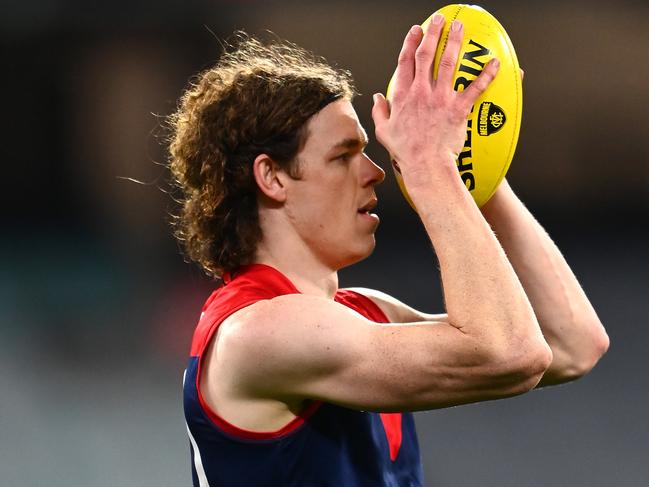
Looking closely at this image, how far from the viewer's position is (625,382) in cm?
540

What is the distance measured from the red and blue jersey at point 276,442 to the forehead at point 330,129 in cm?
30

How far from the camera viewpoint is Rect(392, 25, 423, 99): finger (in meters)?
2.14

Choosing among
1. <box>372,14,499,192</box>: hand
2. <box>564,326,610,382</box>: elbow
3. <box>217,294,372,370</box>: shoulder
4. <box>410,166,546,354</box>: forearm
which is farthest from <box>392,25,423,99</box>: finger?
<box>564,326,610,382</box>: elbow

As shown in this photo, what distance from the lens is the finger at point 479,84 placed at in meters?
2.12

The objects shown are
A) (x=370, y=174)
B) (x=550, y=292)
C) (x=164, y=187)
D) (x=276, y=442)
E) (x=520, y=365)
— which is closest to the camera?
(x=520, y=365)

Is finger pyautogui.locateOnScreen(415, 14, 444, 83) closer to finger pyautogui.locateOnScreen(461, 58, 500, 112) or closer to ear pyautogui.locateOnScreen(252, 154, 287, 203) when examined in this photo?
finger pyautogui.locateOnScreen(461, 58, 500, 112)

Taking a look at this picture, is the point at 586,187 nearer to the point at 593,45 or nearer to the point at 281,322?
the point at 593,45

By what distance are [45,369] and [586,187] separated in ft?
18.8

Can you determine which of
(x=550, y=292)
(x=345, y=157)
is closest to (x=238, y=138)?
(x=345, y=157)

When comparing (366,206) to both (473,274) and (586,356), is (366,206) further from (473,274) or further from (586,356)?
(586,356)

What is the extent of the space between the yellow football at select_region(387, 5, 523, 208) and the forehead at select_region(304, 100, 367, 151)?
17 centimetres

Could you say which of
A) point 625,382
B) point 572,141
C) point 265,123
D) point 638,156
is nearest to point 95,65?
point 572,141

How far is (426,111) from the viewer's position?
2100 mm

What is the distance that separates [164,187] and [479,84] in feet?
22.3
